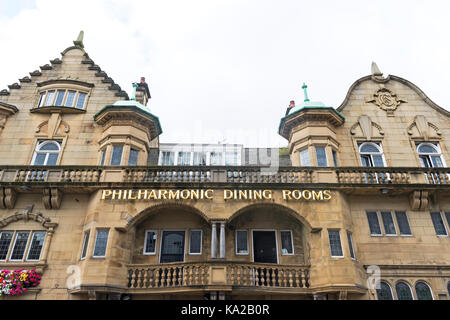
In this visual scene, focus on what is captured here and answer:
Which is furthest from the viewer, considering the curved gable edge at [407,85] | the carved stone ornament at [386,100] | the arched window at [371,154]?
the carved stone ornament at [386,100]

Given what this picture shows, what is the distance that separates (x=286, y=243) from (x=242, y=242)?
2.42 m

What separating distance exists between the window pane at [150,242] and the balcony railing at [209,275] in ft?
5.29

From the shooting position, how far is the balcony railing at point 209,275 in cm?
1385

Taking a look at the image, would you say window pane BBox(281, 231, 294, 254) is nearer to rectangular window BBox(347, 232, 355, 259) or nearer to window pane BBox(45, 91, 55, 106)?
rectangular window BBox(347, 232, 355, 259)

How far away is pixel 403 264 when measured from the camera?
15.4 m

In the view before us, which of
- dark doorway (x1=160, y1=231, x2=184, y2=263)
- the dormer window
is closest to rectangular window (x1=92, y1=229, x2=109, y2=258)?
dark doorway (x1=160, y1=231, x2=184, y2=263)

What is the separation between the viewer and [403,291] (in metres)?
14.8

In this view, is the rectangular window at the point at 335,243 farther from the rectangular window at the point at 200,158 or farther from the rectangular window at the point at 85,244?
the rectangular window at the point at 85,244

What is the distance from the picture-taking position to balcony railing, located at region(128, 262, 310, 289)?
13.9 metres

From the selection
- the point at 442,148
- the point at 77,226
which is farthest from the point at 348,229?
the point at 77,226

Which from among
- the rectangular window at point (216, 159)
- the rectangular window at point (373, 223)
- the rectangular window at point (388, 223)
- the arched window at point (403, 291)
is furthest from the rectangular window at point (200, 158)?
the arched window at point (403, 291)

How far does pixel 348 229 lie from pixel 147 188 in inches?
421

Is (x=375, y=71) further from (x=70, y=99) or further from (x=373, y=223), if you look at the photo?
(x=70, y=99)
